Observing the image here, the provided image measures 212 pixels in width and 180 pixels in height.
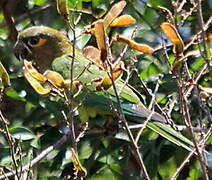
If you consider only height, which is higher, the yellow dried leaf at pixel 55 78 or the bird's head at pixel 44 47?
the yellow dried leaf at pixel 55 78

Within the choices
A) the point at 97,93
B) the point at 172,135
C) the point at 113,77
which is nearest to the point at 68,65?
the point at 97,93

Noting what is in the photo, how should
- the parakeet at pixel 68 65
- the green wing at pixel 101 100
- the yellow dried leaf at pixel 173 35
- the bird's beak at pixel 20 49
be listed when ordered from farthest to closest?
1. the bird's beak at pixel 20 49
2. the parakeet at pixel 68 65
3. the green wing at pixel 101 100
4. the yellow dried leaf at pixel 173 35

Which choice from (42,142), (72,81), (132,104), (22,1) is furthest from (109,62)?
(22,1)

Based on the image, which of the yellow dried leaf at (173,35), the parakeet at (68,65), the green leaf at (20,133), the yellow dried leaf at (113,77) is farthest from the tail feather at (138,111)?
the yellow dried leaf at (173,35)

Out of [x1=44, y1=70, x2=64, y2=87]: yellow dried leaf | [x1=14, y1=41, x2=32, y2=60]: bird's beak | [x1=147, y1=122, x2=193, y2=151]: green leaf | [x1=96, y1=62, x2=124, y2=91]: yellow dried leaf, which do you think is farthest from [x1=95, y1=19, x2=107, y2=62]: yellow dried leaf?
[x1=14, y1=41, x2=32, y2=60]: bird's beak

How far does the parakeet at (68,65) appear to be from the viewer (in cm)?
395

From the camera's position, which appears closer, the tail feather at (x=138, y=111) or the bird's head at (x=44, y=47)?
the tail feather at (x=138, y=111)

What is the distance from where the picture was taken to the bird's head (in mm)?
4602

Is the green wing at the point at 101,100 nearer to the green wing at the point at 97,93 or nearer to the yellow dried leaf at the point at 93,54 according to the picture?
the green wing at the point at 97,93

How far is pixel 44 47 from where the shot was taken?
480 centimetres

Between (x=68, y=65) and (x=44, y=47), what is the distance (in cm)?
41

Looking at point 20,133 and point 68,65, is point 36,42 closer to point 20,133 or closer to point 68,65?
point 68,65

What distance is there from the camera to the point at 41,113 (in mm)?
4465

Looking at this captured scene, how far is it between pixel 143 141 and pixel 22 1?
1.65 metres
